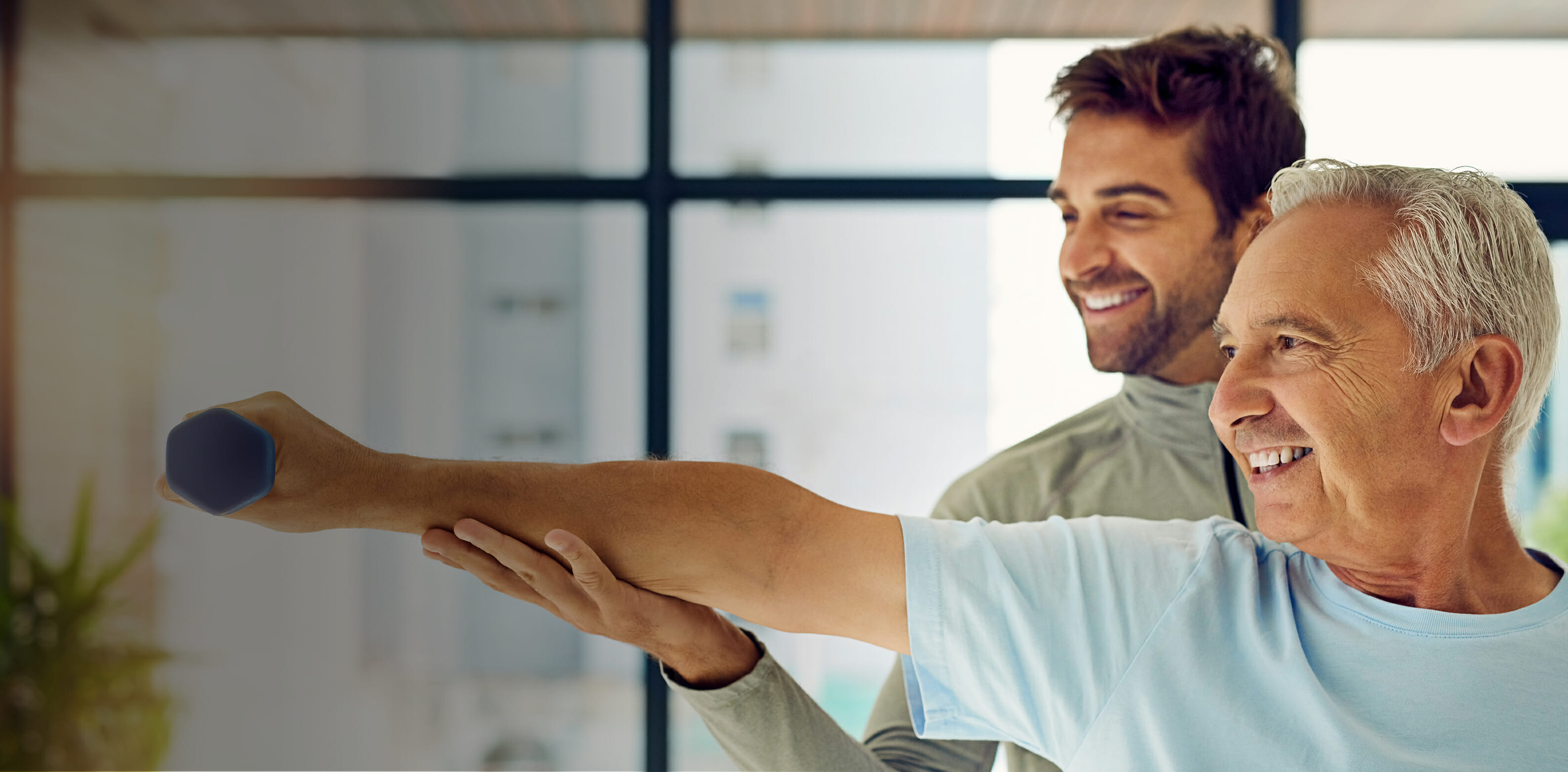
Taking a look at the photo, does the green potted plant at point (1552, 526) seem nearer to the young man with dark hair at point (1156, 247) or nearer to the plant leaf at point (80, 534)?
the young man with dark hair at point (1156, 247)

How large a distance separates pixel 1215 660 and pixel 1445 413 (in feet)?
1.20

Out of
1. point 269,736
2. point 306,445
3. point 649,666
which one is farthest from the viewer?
point 269,736

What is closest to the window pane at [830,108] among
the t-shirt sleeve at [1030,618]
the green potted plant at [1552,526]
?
the t-shirt sleeve at [1030,618]

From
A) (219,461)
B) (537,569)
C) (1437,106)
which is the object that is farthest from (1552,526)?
(219,461)

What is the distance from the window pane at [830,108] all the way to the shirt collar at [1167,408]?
2.45ft

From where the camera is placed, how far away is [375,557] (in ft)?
7.52

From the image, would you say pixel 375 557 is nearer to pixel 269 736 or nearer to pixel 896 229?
pixel 269 736

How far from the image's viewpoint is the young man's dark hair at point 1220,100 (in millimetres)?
1576

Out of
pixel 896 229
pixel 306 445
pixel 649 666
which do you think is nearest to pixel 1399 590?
pixel 306 445

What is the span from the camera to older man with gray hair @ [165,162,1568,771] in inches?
39.2

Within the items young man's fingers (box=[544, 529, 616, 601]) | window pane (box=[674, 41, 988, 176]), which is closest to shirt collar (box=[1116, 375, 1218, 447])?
window pane (box=[674, 41, 988, 176])

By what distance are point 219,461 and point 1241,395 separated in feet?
3.43

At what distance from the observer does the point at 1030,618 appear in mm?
1039

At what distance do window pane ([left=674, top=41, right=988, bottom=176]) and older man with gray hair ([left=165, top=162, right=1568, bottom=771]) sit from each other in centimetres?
122
